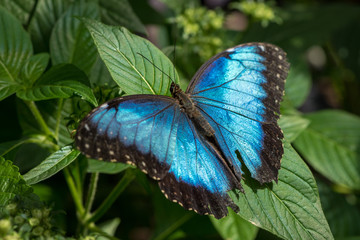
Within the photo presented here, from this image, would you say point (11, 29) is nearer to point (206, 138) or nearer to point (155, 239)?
point (206, 138)

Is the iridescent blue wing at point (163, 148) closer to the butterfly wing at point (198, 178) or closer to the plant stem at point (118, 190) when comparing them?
the butterfly wing at point (198, 178)

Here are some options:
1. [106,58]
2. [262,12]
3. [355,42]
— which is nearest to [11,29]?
[106,58]

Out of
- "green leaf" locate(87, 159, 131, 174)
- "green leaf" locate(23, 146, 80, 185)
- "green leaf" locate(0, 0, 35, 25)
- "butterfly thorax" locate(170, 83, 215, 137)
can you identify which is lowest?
"green leaf" locate(87, 159, 131, 174)

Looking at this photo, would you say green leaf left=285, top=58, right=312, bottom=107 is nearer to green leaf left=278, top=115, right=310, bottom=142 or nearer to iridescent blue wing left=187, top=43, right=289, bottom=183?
green leaf left=278, top=115, right=310, bottom=142

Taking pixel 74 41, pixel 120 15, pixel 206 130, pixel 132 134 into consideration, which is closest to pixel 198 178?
pixel 206 130

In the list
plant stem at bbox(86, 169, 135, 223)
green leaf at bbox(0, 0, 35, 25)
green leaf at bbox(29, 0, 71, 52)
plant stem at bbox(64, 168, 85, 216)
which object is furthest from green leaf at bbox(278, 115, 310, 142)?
green leaf at bbox(0, 0, 35, 25)

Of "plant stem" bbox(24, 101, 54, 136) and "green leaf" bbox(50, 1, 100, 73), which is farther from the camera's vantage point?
"green leaf" bbox(50, 1, 100, 73)

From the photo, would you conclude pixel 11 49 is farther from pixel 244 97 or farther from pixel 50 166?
pixel 244 97

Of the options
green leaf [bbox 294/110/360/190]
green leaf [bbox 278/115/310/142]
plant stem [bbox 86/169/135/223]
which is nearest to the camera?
plant stem [bbox 86/169/135/223]
